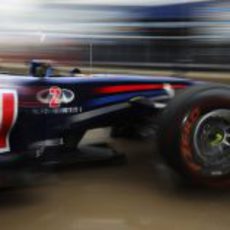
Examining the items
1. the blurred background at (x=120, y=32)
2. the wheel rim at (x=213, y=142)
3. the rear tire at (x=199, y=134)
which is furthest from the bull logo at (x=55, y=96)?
the blurred background at (x=120, y=32)

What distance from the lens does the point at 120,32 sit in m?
9.05

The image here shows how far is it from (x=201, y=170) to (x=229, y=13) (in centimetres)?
429

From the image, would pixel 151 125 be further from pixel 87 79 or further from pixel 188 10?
pixel 188 10

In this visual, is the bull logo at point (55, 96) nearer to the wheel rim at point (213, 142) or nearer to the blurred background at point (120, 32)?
the wheel rim at point (213, 142)

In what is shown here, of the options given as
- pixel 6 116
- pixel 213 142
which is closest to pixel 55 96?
pixel 6 116

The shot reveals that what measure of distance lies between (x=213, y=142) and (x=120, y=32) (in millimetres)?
5049

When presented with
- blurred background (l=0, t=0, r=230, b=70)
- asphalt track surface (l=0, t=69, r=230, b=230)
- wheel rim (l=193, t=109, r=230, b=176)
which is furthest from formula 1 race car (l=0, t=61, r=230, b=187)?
blurred background (l=0, t=0, r=230, b=70)

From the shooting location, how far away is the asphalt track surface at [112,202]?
12.0 ft

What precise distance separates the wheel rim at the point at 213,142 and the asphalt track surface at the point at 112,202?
203 millimetres

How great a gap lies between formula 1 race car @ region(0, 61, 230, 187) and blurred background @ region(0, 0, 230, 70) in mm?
2819

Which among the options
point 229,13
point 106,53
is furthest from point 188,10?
point 106,53

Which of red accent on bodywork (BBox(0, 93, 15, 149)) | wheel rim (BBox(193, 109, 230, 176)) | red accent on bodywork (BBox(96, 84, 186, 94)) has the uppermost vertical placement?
red accent on bodywork (BBox(96, 84, 186, 94))

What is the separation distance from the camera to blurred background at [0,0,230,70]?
26.2 feet

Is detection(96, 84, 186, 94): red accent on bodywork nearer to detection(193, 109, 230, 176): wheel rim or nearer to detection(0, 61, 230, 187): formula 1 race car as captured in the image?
detection(0, 61, 230, 187): formula 1 race car
